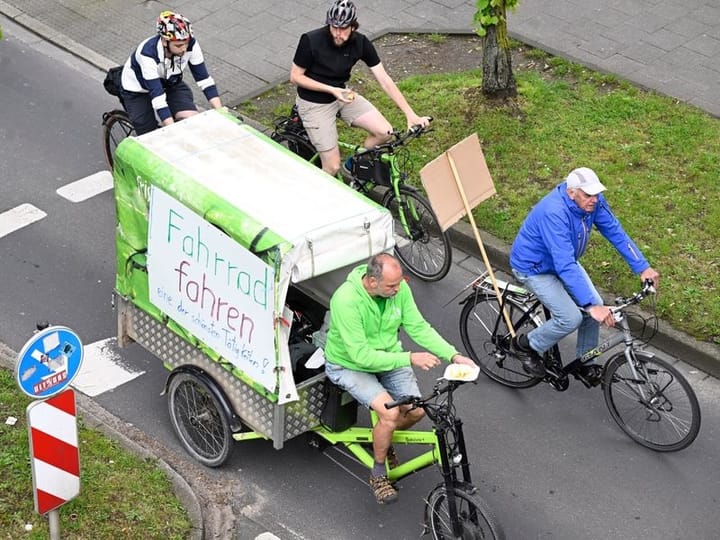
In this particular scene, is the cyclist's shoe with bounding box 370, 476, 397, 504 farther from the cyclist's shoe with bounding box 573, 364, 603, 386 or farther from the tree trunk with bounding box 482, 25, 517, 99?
the tree trunk with bounding box 482, 25, 517, 99

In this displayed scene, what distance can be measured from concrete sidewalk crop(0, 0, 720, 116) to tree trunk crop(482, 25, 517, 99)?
4.82ft

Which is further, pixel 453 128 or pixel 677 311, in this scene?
pixel 453 128

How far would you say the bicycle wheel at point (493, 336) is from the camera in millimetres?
8617

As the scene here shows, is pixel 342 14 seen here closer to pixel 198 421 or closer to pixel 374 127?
pixel 374 127

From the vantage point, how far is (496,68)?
11.7 meters

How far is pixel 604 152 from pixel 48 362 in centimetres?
657

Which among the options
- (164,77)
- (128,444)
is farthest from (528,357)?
(164,77)

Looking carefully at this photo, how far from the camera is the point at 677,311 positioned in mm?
9234

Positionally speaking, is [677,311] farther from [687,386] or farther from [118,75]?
[118,75]

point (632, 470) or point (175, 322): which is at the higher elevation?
point (175, 322)

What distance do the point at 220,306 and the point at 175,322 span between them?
0.55 metres


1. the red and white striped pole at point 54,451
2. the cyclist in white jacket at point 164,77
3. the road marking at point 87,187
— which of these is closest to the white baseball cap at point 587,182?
the cyclist in white jacket at point 164,77

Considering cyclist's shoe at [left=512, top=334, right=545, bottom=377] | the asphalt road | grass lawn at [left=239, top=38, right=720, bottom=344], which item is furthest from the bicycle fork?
grass lawn at [left=239, top=38, right=720, bottom=344]

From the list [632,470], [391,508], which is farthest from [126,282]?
[632,470]
